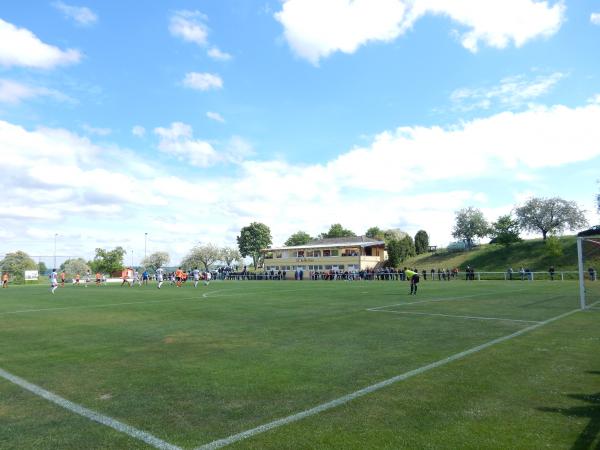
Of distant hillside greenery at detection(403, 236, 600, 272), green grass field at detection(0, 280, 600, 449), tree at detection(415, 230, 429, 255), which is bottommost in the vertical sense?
green grass field at detection(0, 280, 600, 449)

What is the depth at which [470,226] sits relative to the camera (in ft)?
253

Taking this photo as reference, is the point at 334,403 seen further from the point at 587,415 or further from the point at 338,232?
the point at 338,232

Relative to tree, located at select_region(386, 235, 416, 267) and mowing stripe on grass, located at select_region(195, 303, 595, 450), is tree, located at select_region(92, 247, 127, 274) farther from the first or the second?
mowing stripe on grass, located at select_region(195, 303, 595, 450)

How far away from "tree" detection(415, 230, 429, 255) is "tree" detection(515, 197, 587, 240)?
17782 millimetres

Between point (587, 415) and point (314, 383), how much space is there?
3403mm

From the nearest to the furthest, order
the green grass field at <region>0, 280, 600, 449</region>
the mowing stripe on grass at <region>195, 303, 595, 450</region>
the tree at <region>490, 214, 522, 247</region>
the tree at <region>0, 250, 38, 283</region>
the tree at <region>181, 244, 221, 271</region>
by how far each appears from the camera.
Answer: the mowing stripe on grass at <region>195, 303, 595, 450</region> → the green grass field at <region>0, 280, 600, 449</region> → the tree at <region>0, 250, 38, 283</region> → the tree at <region>490, 214, 522, 247</region> → the tree at <region>181, 244, 221, 271</region>

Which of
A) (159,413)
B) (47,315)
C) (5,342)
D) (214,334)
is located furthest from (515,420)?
(47,315)

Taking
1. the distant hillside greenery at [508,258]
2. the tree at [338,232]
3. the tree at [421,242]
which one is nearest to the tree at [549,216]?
the distant hillside greenery at [508,258]

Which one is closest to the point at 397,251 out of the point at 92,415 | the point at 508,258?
the point at 508,258

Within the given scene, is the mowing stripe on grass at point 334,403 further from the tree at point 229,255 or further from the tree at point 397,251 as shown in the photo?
the tree at point 229,255

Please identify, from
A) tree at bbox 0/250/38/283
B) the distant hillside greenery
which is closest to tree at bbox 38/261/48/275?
tree at bbox 0/250/38/283

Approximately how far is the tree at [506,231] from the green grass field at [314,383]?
58.6 metres

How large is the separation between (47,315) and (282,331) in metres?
10.6

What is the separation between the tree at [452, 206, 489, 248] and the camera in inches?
3000
